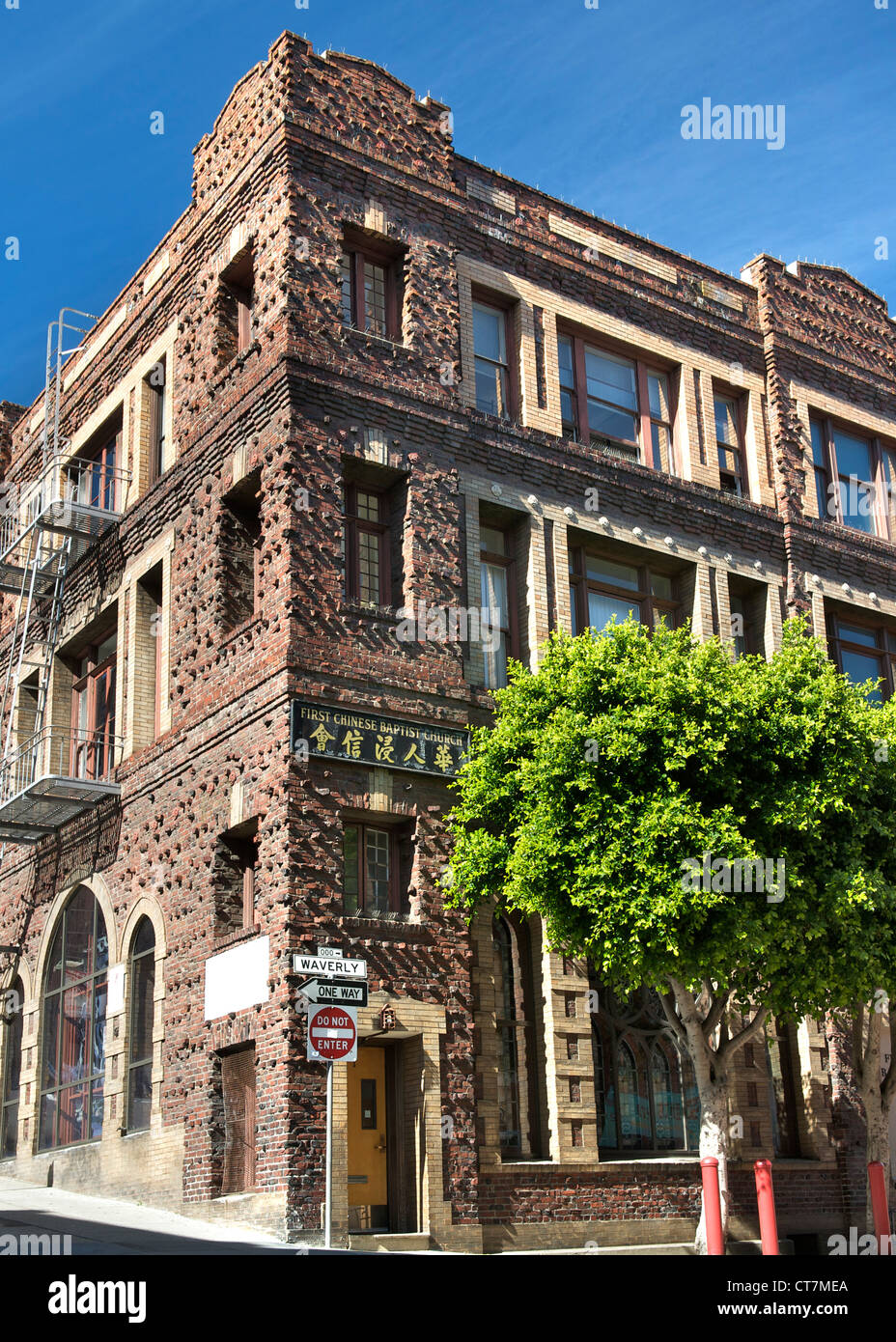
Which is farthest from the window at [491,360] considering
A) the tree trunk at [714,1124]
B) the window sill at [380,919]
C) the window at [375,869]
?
the tree trunk at [714,1124]

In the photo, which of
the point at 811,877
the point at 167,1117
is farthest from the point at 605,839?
the point at 167,1117

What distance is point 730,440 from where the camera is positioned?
30.8 metres

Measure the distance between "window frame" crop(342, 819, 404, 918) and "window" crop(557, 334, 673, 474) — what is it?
30.1 feet

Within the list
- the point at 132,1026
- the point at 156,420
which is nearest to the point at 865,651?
the point at 156,420

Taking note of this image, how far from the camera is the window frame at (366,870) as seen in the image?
71.4ft

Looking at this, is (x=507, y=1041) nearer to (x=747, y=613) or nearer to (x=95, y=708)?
(x=747, y=613)

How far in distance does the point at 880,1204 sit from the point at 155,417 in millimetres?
18938

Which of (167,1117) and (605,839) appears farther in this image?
(167,1117)

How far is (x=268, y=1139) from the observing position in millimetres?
19734

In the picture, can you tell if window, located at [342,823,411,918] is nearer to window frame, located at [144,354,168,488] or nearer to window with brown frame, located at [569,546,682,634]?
window with brown frame, located at [569,546,682,634]
